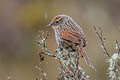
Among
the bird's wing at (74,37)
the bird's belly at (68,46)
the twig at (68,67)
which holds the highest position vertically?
the bird's wing at (74,37)

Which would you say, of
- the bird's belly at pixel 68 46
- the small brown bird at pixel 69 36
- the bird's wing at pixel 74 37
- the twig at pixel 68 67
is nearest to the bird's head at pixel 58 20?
the small brown bird at pixel 69 36

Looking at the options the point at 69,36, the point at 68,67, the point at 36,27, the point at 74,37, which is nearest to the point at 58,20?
the point at 69,36

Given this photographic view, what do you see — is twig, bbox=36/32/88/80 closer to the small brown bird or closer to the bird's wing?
the small brown bird

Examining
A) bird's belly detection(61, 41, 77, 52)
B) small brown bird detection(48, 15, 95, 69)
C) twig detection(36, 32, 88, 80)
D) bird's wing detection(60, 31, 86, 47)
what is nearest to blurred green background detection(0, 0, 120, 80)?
small brown bird detection(48, 15, 95, 69)

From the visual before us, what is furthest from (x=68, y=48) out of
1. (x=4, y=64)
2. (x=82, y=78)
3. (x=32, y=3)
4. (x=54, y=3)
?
(x=32, y=3)

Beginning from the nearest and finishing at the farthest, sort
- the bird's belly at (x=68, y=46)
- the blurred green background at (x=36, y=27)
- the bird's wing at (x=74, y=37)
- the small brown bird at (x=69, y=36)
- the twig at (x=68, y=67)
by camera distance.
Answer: the twig at (x=68, y=67) → the bird's belly at (x=68, y=46) → the small brown bird at (x=69, y=36) → the bird's wing at (x=74, y=37) → the blurred green background at (x=36, y=27)

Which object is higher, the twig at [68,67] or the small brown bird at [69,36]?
the small brown bird at [69,36]

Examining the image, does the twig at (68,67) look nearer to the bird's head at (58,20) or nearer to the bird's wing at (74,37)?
the bird's wing at (74,37)
